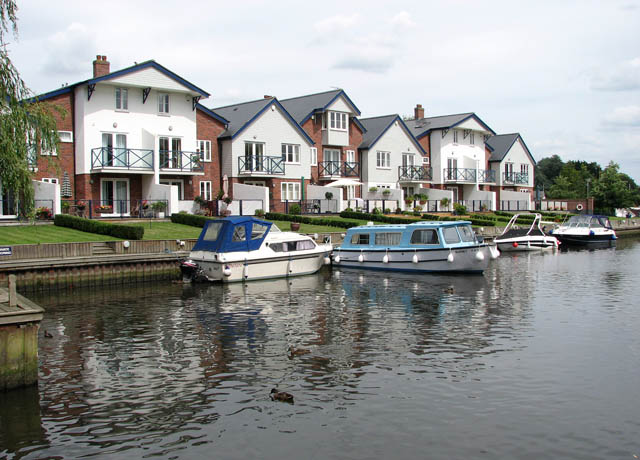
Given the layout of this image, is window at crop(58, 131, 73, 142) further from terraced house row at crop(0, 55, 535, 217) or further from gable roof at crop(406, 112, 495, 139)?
gable roof at crop(406, 112, 495, 139)

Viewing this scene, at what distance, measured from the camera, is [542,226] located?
181 feet

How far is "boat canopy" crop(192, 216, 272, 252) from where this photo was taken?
2789 cm

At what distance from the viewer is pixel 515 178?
73938mm

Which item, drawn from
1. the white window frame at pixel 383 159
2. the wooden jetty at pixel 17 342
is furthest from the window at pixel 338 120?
the wooden jetty at pixel 17 342

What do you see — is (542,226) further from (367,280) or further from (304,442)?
(304,442)

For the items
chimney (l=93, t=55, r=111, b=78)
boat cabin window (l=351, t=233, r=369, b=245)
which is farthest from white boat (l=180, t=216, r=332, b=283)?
chimney (l=93, t=55, r=111, b=78)

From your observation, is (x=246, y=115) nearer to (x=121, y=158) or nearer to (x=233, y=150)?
(x=233, y=150)

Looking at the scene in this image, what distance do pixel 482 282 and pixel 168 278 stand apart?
14.4m

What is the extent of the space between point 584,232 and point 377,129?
21.0 m

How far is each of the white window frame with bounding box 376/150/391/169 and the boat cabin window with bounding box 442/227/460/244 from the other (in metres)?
27.5

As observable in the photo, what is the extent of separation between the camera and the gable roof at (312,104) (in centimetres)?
5356

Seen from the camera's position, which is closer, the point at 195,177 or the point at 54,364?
the point at 54,364

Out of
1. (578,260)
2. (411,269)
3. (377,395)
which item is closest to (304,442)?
(377,395)

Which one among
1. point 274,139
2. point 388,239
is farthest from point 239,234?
point 274,139
